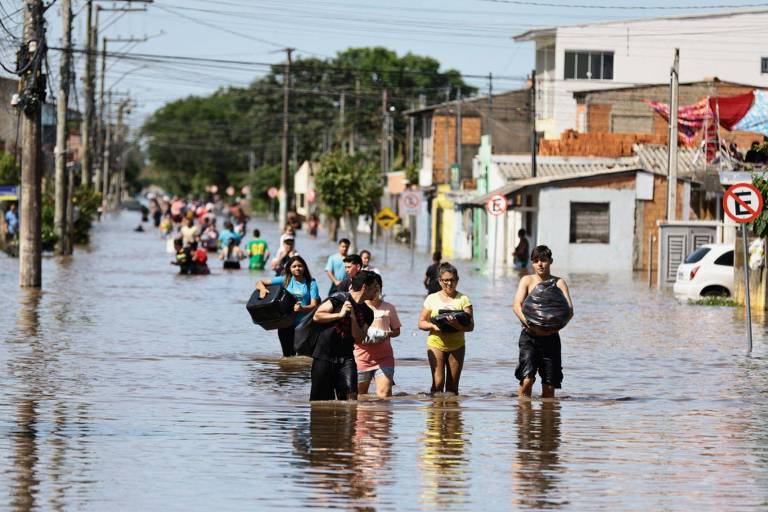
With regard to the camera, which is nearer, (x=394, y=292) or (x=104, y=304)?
(x=104, y=304)

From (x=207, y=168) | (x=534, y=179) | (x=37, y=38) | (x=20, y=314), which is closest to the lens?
(x=20, y=314)

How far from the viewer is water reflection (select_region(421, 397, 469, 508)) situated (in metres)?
10.3

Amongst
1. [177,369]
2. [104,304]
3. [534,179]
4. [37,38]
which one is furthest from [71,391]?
[534,179]

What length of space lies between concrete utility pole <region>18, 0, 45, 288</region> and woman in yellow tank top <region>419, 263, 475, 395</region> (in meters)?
19.4

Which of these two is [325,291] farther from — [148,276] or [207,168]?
[207,168]

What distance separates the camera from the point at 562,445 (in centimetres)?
1280

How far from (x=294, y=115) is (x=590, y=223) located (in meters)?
80.1

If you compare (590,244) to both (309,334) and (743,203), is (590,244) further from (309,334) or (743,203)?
(309,334)

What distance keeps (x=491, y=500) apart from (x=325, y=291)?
2516 centimetres

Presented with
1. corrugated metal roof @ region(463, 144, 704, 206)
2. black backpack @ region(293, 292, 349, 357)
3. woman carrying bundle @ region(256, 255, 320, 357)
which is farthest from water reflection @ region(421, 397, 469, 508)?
corrugated metal roof @ region(463, 144, 704, 206)

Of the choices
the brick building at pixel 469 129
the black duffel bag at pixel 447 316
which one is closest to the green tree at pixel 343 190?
the brick building at pixel 469 129

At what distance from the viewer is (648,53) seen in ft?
260

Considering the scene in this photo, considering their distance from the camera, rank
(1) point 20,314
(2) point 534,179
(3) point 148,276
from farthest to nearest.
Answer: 1. (2) point 534,179
2. (3) point 148,276
3. (1) point 20,314

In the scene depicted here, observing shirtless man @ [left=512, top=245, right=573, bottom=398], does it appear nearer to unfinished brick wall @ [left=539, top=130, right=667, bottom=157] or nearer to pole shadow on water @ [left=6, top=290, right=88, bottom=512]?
pole shadow on water @ [left=6, top=290, right=88, bottom=512]
